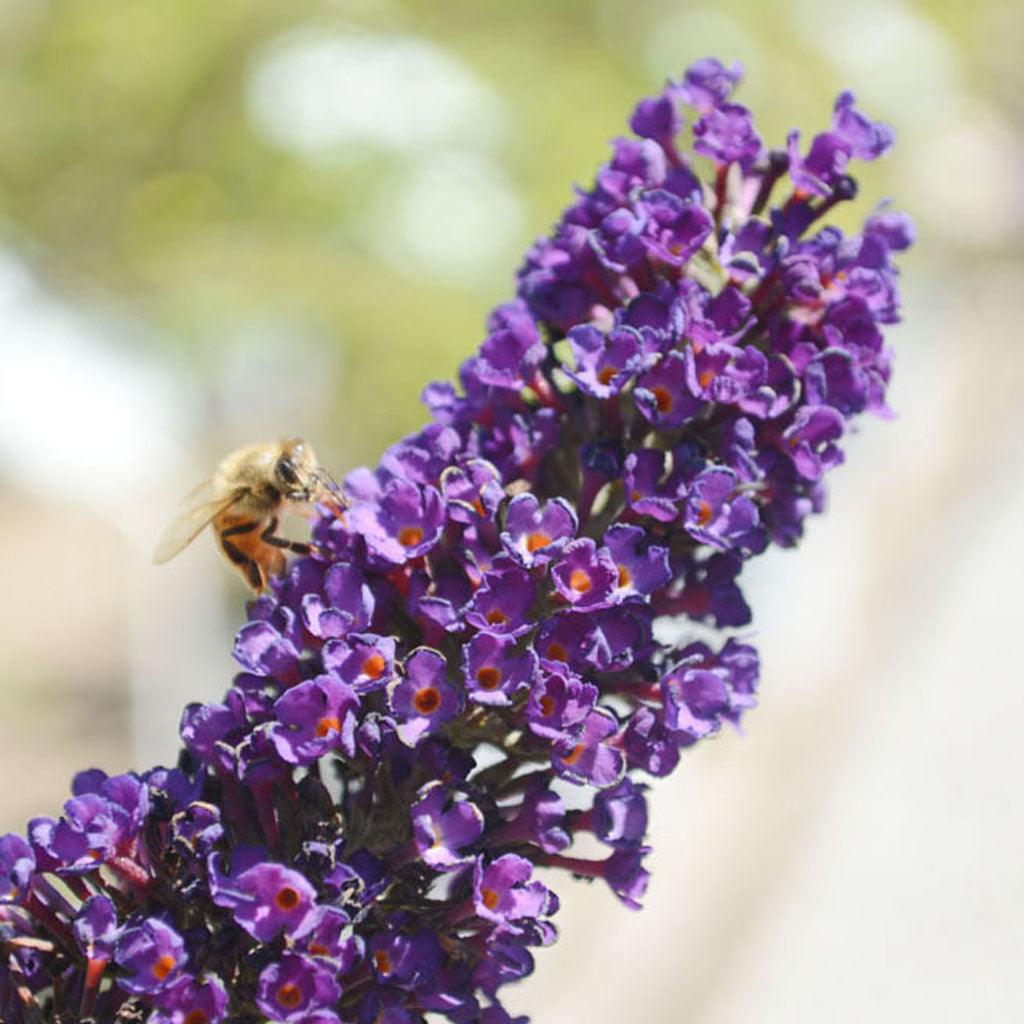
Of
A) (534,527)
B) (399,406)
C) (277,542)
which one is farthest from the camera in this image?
(399,406)

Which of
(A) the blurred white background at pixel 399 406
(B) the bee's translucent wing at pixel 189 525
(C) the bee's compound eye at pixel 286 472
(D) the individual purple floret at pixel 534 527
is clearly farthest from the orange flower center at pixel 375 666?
(A) the blurred white background at pixel 399 406

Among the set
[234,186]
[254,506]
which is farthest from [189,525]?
[234,186]

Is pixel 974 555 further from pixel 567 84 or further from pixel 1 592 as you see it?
pixel 1 592

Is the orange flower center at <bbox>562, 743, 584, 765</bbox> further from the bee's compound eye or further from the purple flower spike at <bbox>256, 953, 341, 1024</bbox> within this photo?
the bee's compound eye

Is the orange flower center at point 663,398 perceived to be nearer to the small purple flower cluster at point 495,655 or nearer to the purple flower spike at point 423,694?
the small purple flower cluster at point 495,655

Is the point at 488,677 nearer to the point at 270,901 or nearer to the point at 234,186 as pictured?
the point at 270,901

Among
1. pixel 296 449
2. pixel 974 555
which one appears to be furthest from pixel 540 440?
pixel 974 555

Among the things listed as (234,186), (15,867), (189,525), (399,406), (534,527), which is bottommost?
(15,867)
